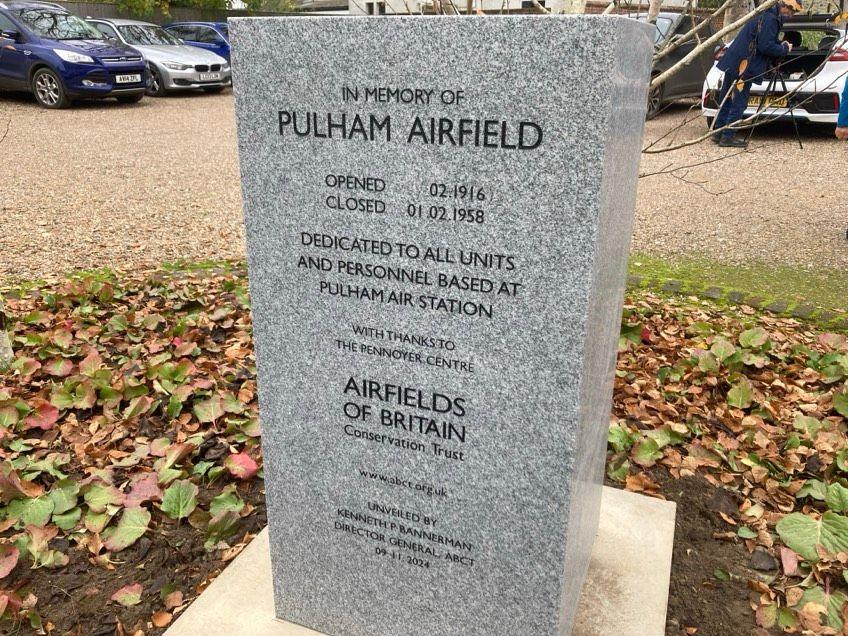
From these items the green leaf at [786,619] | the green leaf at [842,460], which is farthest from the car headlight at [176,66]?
the green leaf at [786,619]

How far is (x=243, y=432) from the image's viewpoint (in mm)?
3418

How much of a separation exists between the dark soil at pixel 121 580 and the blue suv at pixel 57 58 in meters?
12.6

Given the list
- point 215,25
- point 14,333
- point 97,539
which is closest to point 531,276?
point 97,539

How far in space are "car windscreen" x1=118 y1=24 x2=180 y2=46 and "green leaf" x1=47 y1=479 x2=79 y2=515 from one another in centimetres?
1613

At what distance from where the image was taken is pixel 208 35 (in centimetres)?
1953

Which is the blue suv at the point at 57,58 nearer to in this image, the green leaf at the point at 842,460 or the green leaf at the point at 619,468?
the green leaf at the point at 619,468

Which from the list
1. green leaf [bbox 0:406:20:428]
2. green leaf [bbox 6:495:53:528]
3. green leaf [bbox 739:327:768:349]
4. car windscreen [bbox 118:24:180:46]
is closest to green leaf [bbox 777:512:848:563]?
green leaf [bbox 739:327:768:349]

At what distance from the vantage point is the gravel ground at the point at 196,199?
6.15m

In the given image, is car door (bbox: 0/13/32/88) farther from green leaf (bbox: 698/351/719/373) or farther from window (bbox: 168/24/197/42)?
green leaf (bbox: 698/351/719/373)

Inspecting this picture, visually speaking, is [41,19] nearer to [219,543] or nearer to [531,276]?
[219,543]

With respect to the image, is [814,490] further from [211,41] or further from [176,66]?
[211,41]

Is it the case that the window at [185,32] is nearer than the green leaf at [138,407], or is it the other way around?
the green leaf at [138,407]

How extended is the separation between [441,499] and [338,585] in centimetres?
54

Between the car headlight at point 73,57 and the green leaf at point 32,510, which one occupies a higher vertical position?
the car headlight at point 73,57
